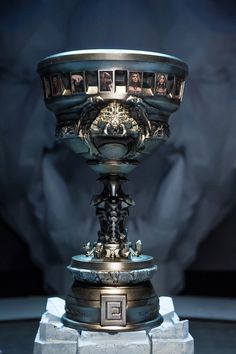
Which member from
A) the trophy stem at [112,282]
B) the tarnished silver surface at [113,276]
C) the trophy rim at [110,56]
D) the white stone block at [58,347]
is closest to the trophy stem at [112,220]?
the trophy stem at [112,282]

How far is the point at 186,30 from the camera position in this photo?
22.6 ft

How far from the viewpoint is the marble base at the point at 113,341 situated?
3.34 metres

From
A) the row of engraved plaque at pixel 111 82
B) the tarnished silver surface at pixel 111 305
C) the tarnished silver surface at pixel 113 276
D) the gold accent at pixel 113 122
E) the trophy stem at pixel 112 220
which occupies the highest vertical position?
the row of engraved plaque at pixel 111 82

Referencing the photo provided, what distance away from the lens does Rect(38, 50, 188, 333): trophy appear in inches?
128

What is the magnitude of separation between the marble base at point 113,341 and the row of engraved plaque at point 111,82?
1.41 meters

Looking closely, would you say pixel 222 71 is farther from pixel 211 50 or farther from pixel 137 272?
pixel 137 272

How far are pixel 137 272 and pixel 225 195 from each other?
4.15 m

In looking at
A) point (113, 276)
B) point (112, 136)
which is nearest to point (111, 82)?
point (112, 136)

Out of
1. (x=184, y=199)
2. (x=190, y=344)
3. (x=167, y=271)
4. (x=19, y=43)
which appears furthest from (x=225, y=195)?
(x=190, y=344)

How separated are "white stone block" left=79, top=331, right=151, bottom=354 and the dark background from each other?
3.47 meters

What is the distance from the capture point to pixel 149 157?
700 cm

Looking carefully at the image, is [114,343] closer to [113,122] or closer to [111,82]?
[113,122]

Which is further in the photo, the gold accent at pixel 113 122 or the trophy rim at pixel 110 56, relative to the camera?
the gold accent at pixel 113 122

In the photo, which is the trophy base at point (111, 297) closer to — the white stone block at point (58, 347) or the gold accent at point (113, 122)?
the white stone block at point (58, 347)
